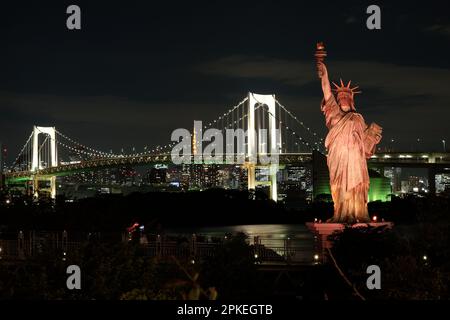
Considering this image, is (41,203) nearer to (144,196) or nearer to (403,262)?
(144,196)

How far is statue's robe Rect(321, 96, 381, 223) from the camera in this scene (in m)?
19.6

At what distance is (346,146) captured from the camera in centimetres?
1969

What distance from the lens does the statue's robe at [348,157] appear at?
19.6 metres

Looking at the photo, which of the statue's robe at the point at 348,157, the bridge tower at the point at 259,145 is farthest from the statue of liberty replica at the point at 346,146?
the bridge tower at the point at 259,145

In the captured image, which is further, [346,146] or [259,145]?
[259,145]

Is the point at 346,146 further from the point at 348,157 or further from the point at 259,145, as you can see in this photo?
the point at 259,145

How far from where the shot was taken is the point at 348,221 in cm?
1981

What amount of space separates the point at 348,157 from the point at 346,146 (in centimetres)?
27

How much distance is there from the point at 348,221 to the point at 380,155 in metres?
49.6

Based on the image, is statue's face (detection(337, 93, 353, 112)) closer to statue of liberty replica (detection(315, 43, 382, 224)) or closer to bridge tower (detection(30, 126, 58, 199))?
statue of liberty replica (detection(315, 43, 382, 224))

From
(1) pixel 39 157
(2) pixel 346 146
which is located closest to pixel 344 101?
(2) pixel 346 146

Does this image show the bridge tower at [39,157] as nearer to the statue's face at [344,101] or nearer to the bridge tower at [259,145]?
the bridge tower at [259,145]

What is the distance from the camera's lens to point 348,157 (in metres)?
19.7

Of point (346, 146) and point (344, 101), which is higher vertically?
point (344, 101)
